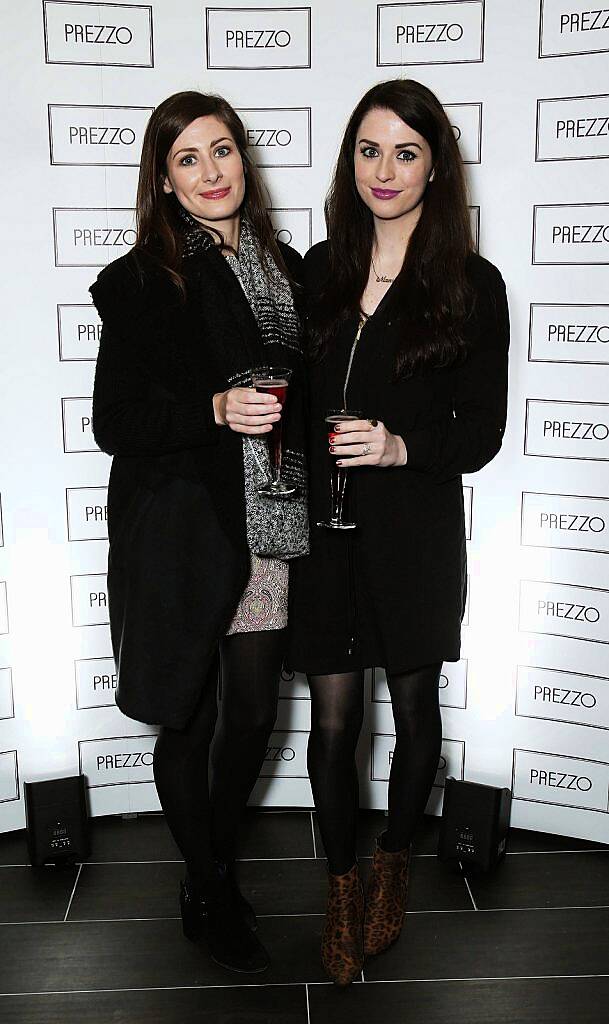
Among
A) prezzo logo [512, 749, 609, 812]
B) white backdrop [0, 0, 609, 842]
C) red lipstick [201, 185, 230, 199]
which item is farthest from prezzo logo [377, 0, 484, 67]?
prezzo logo [512, 749, 609, 812]

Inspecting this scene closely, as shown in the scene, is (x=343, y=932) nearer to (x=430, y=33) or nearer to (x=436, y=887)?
(x=436, y=887)

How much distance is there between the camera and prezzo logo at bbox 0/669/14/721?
2.86 m

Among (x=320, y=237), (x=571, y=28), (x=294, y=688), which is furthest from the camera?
(x=294, y=688)

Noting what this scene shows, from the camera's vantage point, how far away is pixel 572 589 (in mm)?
2797

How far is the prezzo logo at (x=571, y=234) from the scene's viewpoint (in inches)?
102

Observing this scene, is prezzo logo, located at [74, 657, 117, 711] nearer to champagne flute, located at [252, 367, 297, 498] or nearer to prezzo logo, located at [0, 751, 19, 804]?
prezzo logo, located at [0, 751, 19, 804]

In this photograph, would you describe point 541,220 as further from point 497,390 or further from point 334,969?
point 334,969

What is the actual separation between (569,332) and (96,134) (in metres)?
1.27

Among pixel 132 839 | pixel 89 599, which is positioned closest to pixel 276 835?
pixel 132 839

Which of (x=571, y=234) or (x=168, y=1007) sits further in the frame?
(x=571, y=234)

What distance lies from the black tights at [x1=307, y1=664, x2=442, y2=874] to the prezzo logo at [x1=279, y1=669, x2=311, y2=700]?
661 millimetres

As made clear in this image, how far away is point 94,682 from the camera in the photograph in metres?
2.93

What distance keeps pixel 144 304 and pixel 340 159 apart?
0.56 metres

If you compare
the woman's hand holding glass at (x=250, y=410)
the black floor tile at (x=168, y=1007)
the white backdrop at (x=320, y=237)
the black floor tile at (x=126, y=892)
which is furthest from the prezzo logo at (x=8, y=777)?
the woman's hand holding glass at (x=250, y=410)
